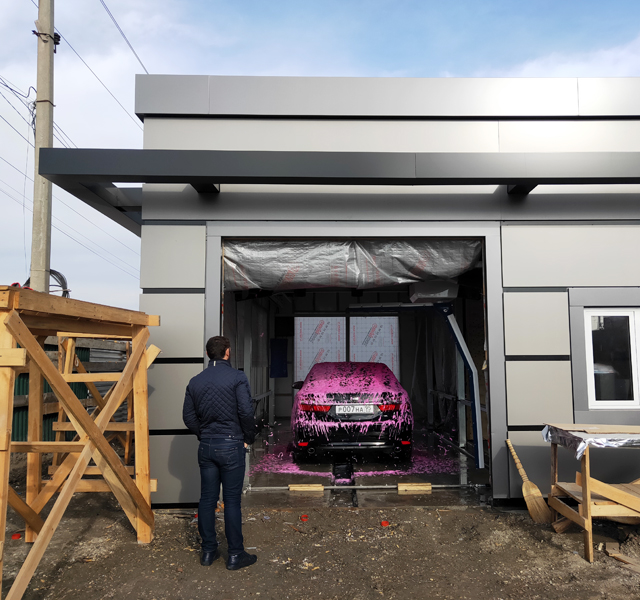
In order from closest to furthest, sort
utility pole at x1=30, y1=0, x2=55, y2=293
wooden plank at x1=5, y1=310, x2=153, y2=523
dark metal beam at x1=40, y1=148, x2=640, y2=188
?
wooden plank at x1=5, y1=310, x2=153, y2=523 < dark metal beam at x1=40, y1=148, x2=640, y2=188 < utility pole at x1=30, y1=0, x2=55, y2=293

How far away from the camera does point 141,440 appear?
13.5 ft

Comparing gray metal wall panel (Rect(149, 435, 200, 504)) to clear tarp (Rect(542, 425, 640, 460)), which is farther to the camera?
gray metal wall panel (Rect(149, 435, 200, 504))

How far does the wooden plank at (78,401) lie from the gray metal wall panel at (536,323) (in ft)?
11.5

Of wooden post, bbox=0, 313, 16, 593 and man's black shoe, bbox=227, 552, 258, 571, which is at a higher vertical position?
wooden post, bbox=0, 313, 16, 593

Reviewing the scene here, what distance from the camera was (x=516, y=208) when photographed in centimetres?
515

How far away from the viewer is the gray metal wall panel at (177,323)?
4.91 meters

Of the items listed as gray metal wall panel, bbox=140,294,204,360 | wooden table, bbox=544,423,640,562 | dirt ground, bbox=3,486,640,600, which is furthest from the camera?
gray metal wall panel, bbox=140,294,204,360

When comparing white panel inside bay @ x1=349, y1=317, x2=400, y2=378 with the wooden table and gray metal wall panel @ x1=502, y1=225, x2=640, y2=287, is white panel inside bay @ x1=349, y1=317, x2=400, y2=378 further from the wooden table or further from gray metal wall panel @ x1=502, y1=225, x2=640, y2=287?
the wooden table

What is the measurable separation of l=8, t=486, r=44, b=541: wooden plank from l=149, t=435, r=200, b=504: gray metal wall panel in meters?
1.13

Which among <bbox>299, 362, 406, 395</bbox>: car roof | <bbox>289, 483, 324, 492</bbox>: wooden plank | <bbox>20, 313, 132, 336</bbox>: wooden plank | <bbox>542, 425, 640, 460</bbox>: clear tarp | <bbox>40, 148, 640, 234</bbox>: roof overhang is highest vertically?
<bbox>40, 148, 640, 234</bbox>: roof overhang

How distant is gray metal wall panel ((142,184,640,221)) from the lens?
510 cm

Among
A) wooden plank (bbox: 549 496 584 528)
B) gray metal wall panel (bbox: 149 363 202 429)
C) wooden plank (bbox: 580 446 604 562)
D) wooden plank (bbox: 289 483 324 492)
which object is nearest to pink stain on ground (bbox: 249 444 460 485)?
wooden plank (bbox: 289 483 324 492)

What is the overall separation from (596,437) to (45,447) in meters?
4.02

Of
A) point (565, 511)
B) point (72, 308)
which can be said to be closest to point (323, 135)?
point (72, 308)
